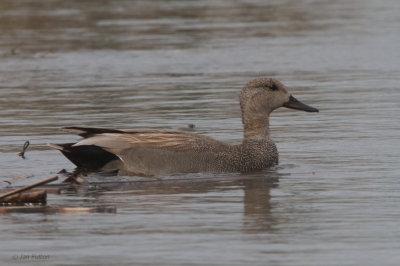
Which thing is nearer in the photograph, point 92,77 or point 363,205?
point 363,205

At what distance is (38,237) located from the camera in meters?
8.92

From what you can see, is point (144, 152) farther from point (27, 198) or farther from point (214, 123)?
point (214, 123)

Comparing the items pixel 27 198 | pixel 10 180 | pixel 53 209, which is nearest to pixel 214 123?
pixel 10 180

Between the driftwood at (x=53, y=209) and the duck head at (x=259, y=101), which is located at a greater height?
the duck head at (x=259, y=101)

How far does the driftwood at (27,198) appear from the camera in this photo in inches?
405

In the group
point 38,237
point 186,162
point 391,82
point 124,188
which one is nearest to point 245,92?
point 186,162

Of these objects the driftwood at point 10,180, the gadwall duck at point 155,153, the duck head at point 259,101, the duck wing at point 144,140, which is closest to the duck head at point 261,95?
the duck head at point 259,101

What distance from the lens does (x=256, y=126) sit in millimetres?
13062

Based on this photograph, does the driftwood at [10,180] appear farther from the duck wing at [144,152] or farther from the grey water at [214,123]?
the duck wing at [144,152]

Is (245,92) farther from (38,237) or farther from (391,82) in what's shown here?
(391,82)

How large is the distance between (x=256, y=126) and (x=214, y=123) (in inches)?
→ 119

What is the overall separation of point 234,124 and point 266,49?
10.5 metres

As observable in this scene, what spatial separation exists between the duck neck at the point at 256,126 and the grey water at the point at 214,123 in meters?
0.44

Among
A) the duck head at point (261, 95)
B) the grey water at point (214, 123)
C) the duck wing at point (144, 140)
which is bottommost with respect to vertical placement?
the grey water at point (214, 123)
